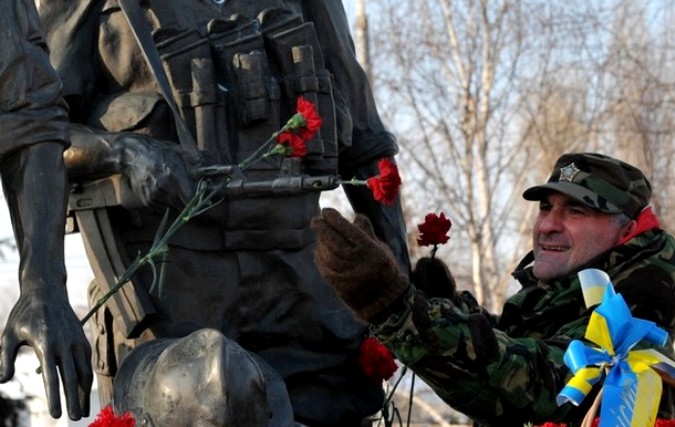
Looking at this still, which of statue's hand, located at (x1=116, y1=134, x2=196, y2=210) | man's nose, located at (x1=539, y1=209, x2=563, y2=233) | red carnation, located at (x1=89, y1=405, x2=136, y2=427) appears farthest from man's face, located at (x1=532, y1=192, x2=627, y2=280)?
red carnation, located at (x1=89, y1=405, x2=136, y2=427)

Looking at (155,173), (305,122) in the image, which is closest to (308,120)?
→ (305,122)

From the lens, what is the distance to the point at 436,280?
5406 millimetres

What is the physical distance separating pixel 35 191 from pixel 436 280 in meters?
1.35

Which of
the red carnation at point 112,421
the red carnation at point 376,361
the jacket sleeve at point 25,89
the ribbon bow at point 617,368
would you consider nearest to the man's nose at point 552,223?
the red carnation at point 376,361

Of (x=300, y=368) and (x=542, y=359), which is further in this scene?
(x=300, y=368)

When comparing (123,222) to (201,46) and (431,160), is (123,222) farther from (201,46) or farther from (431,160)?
(431,160)

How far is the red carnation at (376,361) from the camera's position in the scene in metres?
5.27

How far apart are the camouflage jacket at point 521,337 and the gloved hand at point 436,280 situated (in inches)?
7.5

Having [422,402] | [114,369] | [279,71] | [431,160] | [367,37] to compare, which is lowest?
[422,402]

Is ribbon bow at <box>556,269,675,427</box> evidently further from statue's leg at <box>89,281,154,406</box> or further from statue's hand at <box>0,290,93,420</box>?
statue's leg at <box>89,281,154,406</box>

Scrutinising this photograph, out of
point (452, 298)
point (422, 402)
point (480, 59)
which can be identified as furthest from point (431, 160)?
point (452, 298)

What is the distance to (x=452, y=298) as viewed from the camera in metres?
5.39

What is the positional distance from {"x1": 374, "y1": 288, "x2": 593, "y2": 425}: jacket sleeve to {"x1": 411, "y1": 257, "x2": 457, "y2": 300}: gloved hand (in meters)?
0.53

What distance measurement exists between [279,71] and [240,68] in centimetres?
16
